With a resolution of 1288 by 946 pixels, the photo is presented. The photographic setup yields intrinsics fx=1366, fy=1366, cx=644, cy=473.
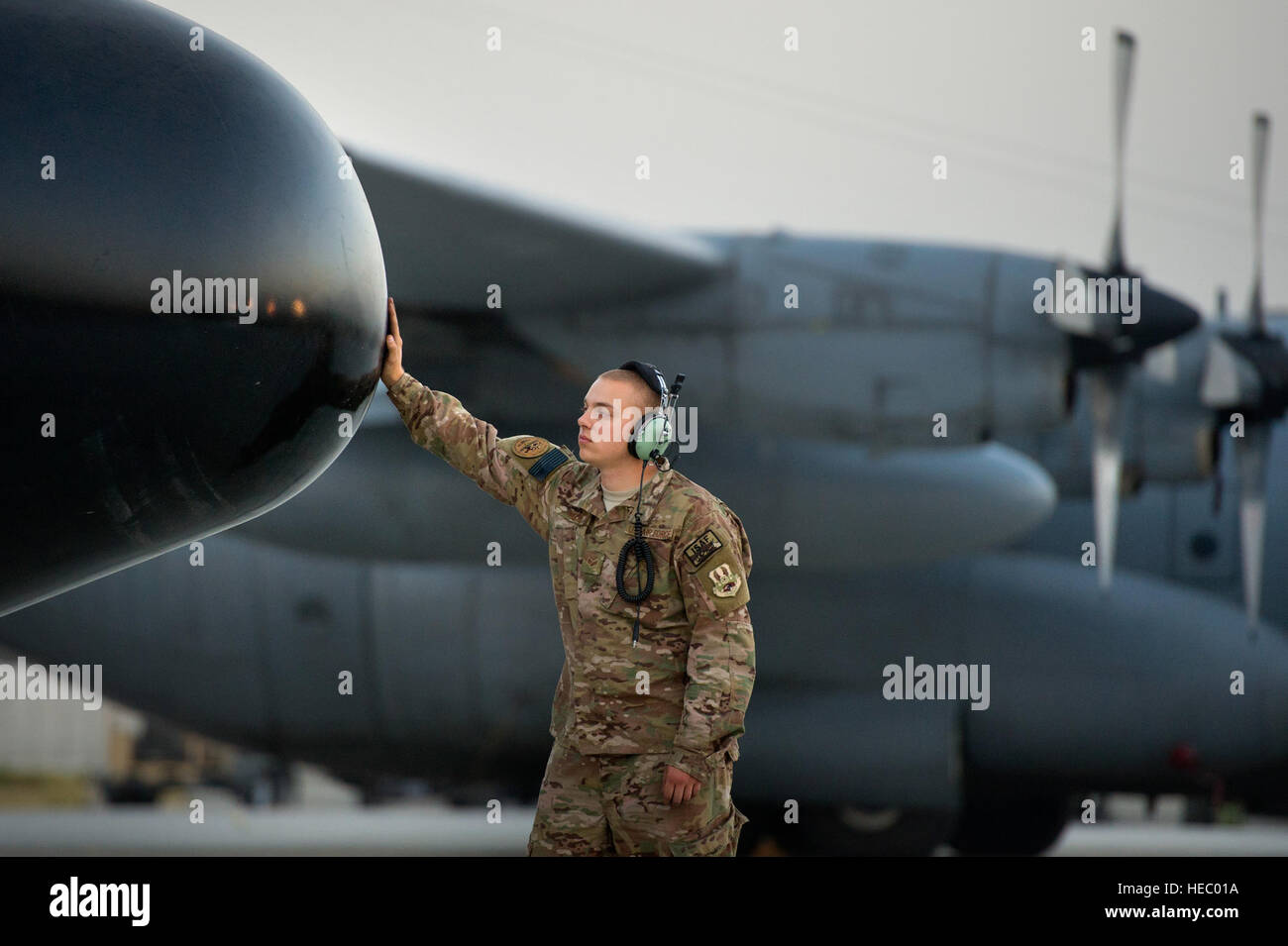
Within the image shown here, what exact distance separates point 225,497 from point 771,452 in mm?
7135

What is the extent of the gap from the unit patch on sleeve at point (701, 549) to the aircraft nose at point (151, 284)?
939 mm

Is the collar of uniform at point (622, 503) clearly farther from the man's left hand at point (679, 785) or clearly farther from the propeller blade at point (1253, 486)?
the propeller blade at point (1253, 486)

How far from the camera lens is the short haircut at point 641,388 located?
3.11 m

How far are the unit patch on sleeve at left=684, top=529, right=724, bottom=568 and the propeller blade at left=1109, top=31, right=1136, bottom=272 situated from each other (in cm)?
694

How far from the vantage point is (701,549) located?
3043mm

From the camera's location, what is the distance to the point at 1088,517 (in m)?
10.9

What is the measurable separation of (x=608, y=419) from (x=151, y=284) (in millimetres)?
1181

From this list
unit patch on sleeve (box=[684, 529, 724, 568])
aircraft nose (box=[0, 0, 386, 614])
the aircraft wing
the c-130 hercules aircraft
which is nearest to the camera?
aircraft nose (box=[0, 0, 386, 614])

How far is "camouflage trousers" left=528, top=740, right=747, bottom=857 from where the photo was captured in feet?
9.80

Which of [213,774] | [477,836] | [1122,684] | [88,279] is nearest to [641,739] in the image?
[88,279]

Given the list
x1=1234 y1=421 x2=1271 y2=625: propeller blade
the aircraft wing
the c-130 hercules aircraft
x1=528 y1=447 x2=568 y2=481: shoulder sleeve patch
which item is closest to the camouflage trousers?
x1=528 y1=447 x2=568 y2=481: shoulder sleeve patch

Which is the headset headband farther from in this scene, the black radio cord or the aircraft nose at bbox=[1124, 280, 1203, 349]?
the aircraft nose at bbox=[1124, 280, 1203, 349]

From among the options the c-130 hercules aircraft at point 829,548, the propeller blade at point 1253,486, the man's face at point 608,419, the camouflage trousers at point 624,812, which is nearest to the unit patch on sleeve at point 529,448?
the man's face at point 608,419
